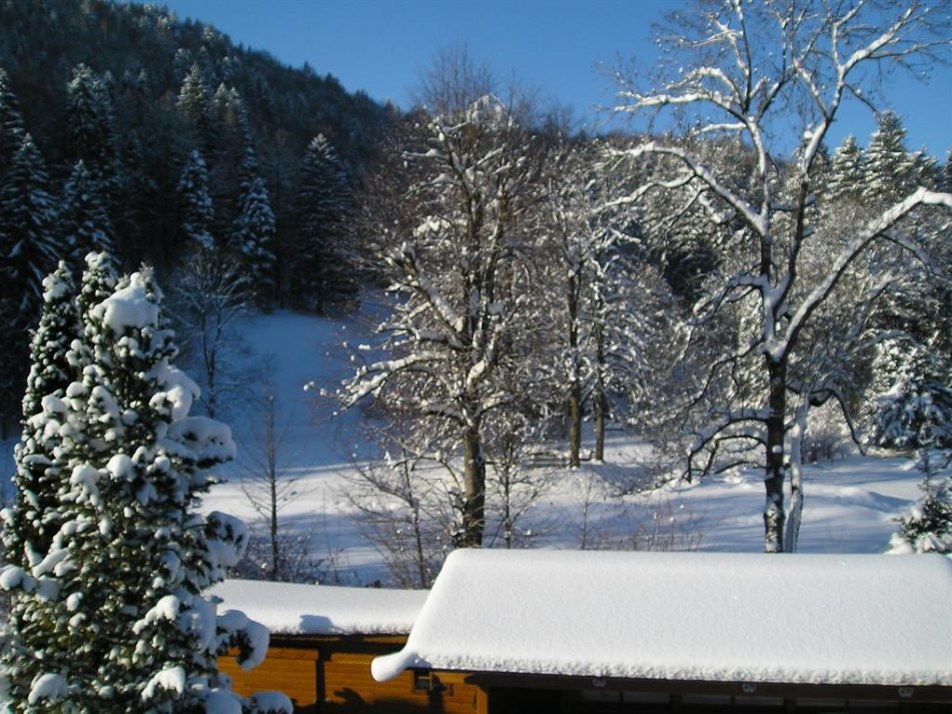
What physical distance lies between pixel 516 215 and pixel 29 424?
1003 cm

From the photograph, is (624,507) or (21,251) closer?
(624,507)

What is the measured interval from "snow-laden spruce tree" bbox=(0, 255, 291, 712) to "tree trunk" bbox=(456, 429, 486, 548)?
8312 millimetres

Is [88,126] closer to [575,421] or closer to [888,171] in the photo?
[575,421]

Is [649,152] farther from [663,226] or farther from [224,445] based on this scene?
[224,445]

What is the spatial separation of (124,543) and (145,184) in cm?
4399

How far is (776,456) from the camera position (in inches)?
420

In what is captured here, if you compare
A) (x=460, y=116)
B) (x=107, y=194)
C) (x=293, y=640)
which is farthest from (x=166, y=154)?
(x=293, y=640)

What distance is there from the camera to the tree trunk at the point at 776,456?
417 inches

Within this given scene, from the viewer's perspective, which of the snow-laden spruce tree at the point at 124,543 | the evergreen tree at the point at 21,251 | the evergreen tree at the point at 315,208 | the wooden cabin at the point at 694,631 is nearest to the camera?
the snow-laden spruce tree at the point at 124,543

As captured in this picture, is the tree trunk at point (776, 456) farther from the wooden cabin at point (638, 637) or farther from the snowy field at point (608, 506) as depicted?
the snowy field at point (608, 506)

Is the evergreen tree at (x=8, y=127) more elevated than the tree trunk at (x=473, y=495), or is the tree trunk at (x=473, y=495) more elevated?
the evergreen tree at (x=8, y=127)

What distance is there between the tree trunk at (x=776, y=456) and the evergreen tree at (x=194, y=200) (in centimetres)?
3774

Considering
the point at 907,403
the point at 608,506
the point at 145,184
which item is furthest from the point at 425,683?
the point at 145,184

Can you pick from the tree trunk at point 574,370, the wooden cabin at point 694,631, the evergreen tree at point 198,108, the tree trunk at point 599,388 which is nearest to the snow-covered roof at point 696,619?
the wooden cabin at point 694,631
